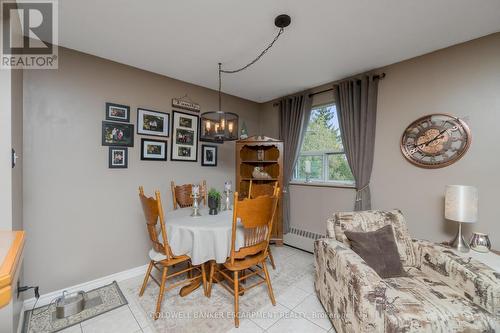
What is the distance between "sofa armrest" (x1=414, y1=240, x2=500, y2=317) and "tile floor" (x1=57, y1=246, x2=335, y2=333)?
92 cm

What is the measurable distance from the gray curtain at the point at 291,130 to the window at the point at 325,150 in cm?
14

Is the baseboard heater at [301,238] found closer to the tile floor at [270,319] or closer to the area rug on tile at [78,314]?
the tile floor at [270,319]

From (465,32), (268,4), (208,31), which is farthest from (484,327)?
(208,31)

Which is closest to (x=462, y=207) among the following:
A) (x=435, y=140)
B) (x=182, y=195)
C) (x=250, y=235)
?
(x=435, y=140)

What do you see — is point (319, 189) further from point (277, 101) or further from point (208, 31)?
point (208, 31)

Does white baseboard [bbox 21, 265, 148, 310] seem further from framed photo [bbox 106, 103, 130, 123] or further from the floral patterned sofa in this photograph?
the floral patterned sofa

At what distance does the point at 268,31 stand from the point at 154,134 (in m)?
1.77

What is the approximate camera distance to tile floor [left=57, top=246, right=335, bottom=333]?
171 centimetres

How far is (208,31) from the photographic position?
1.92 meters

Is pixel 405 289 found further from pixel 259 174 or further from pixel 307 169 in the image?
pixel 259 174

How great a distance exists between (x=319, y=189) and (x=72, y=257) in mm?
2998

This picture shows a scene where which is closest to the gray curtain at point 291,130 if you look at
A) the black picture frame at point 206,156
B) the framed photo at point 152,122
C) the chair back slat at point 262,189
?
the chair back slat at point 262,189

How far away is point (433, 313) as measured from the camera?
1209mm

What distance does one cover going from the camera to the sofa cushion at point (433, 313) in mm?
1153
